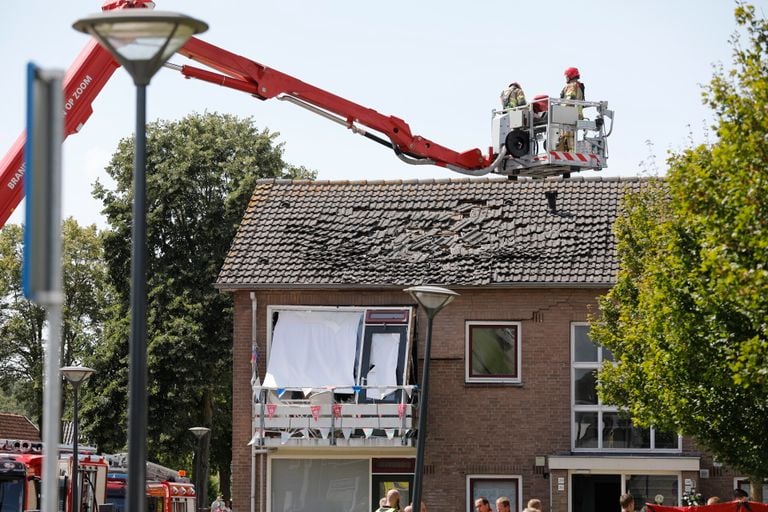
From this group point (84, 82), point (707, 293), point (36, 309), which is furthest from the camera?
point (36, 309)

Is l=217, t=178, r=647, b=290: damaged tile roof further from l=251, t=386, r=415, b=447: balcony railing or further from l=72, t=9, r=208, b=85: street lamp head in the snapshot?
l=72, t=9, r=208, b=85: street lamp head

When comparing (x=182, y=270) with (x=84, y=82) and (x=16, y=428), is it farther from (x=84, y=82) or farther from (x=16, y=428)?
(x=84, y=82)

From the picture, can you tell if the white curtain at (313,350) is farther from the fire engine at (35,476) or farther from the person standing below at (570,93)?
the person standing below at (570,93)

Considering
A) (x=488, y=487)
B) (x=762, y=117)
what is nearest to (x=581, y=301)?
(x=488, y=487)

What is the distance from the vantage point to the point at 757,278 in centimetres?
1432

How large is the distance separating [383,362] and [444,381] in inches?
52.6

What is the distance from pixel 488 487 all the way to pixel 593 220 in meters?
6.19

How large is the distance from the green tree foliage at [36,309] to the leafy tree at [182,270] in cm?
1755

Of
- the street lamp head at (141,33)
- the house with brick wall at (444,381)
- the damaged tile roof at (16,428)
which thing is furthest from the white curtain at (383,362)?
the damaged tile roof at (16,428)

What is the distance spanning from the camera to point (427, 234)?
33000 millimetres

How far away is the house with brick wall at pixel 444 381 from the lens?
30672 mm

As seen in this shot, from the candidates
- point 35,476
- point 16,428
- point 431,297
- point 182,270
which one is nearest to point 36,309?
point 16,428

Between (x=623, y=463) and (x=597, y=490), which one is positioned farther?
(x=597, y=490)

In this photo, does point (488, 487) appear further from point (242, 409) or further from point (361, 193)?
point (361, 193)
